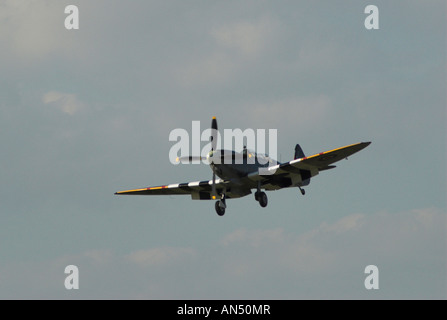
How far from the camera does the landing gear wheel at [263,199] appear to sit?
137 feet

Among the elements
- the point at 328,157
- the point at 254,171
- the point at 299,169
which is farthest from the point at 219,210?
the point at 328,157

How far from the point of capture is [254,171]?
41.7 metres

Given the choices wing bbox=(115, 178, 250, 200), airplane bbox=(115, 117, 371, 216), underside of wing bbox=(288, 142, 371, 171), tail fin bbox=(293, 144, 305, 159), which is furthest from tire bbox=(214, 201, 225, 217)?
tail fin bbox=(293, 144, 305, 159)

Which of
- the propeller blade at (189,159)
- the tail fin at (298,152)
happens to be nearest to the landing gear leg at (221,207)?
the propeller blade at (189,159)

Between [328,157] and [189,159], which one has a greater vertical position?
[189,159]

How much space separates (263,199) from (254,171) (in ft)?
5.05

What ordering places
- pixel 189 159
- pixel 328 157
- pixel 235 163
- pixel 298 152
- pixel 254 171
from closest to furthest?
pixel 328 157
pixel 235 163
pixel 189 159
pixel 254 171
pixel 298 152

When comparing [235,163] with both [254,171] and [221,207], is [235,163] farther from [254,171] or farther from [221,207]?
[221,207]

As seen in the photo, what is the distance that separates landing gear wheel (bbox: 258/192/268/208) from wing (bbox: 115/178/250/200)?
1.50 metres
